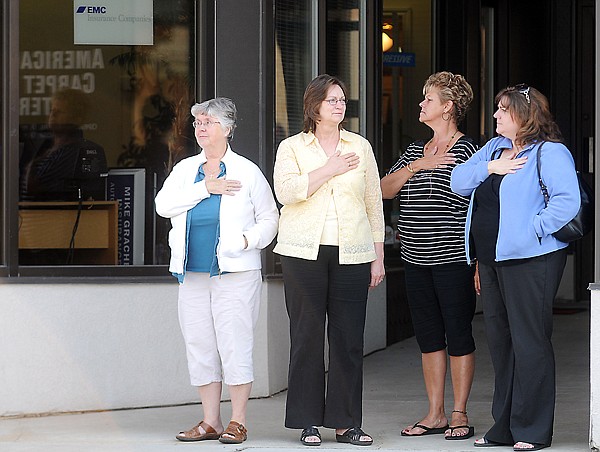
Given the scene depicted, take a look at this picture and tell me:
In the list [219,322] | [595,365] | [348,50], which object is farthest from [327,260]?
[348,50]

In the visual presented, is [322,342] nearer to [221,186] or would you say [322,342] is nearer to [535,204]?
[221,186]

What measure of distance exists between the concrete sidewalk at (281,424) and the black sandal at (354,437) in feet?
0.16

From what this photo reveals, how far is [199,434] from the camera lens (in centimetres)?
615

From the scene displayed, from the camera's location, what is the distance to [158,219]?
7.27 metres

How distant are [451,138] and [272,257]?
1.59 metres

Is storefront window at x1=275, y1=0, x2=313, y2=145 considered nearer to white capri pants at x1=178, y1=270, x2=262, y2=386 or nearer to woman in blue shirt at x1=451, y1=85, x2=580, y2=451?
white capri pants at x1=178, y1=270, x2=262, y2=386

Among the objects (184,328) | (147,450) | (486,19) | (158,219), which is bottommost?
(147,450)

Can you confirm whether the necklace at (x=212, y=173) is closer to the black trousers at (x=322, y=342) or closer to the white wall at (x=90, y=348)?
the black trousers at (x=322, y=342)

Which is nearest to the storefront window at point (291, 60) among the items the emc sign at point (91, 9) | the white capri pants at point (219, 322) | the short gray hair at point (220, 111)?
the emc sign at point (91, 9)

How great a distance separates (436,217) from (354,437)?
1205 mm

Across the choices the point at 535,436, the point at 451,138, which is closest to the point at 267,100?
the point at 451,138

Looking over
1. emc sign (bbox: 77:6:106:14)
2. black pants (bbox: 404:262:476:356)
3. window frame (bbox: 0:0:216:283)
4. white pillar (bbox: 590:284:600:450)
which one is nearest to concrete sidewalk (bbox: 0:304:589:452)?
white pillar (bbox: 590:284:600:450)

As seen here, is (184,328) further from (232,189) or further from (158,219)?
(158,219)

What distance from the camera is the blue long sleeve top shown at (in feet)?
18.1
